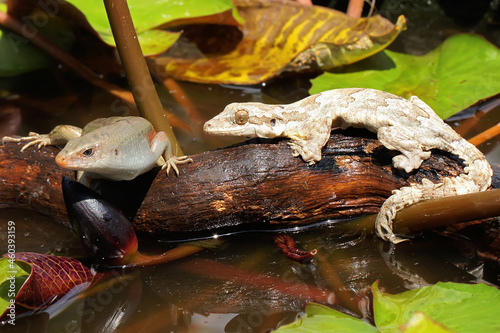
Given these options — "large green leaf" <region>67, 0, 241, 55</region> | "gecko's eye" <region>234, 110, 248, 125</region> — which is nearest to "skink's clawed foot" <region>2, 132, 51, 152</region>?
"gecko's eye" <region>234, 110, 248, 125</region>

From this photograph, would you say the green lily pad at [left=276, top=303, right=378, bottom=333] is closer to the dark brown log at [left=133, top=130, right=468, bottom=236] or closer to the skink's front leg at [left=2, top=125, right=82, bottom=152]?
the dark brown log at [left=133, top=130, right=468, bottom=236]

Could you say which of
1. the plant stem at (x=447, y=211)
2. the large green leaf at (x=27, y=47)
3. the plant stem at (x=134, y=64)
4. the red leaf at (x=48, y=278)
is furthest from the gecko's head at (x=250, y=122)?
the large green leaf at (x=27, y=47)

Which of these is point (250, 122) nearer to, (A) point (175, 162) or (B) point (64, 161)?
(A) point (175, 162)

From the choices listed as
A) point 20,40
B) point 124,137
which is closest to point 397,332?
point 124,137

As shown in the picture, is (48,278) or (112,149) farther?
(112,149)

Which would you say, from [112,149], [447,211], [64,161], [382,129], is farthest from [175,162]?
[447,211]

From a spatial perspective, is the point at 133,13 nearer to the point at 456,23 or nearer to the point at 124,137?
the point at 124,137
